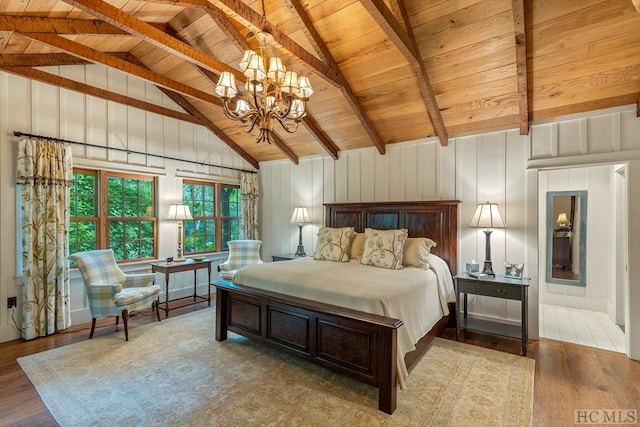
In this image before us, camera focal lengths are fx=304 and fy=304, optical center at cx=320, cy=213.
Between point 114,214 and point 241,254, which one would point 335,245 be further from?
point 114,214

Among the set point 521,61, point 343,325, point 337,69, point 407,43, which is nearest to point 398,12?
point 407,43

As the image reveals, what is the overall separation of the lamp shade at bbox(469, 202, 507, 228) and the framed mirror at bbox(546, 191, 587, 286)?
1.89m

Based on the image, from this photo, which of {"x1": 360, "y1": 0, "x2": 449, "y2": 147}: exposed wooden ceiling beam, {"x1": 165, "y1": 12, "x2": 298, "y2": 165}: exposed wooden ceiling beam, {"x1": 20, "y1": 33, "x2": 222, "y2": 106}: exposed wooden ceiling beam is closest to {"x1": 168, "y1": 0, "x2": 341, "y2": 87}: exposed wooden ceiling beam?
{"x1": 165, "y1": 12, "x2": 298, "y2": 165}: exposed wooden ceiling beam

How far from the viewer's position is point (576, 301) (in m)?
4.79

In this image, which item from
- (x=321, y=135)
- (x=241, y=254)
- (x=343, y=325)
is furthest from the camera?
(x=241, y=254)

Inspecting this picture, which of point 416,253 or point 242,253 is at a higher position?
point 416,253

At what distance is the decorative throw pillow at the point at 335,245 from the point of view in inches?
164

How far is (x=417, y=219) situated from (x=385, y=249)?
1005 mm

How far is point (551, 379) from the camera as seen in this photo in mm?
2715

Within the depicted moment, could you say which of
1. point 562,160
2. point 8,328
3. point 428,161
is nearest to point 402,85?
point 428,161

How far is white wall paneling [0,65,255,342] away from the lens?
3547mm

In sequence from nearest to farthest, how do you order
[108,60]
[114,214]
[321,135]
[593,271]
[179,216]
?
[108,60]
[114,214]
[593,271]
[179,216]
[321,135]

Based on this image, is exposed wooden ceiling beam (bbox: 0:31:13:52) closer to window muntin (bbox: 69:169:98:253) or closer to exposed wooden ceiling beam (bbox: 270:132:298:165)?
window muntin (bbox: 69:169:98:253)

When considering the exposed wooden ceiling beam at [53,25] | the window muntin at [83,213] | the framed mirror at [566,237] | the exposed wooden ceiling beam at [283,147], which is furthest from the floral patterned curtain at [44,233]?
the framed mirror at [566,237]
